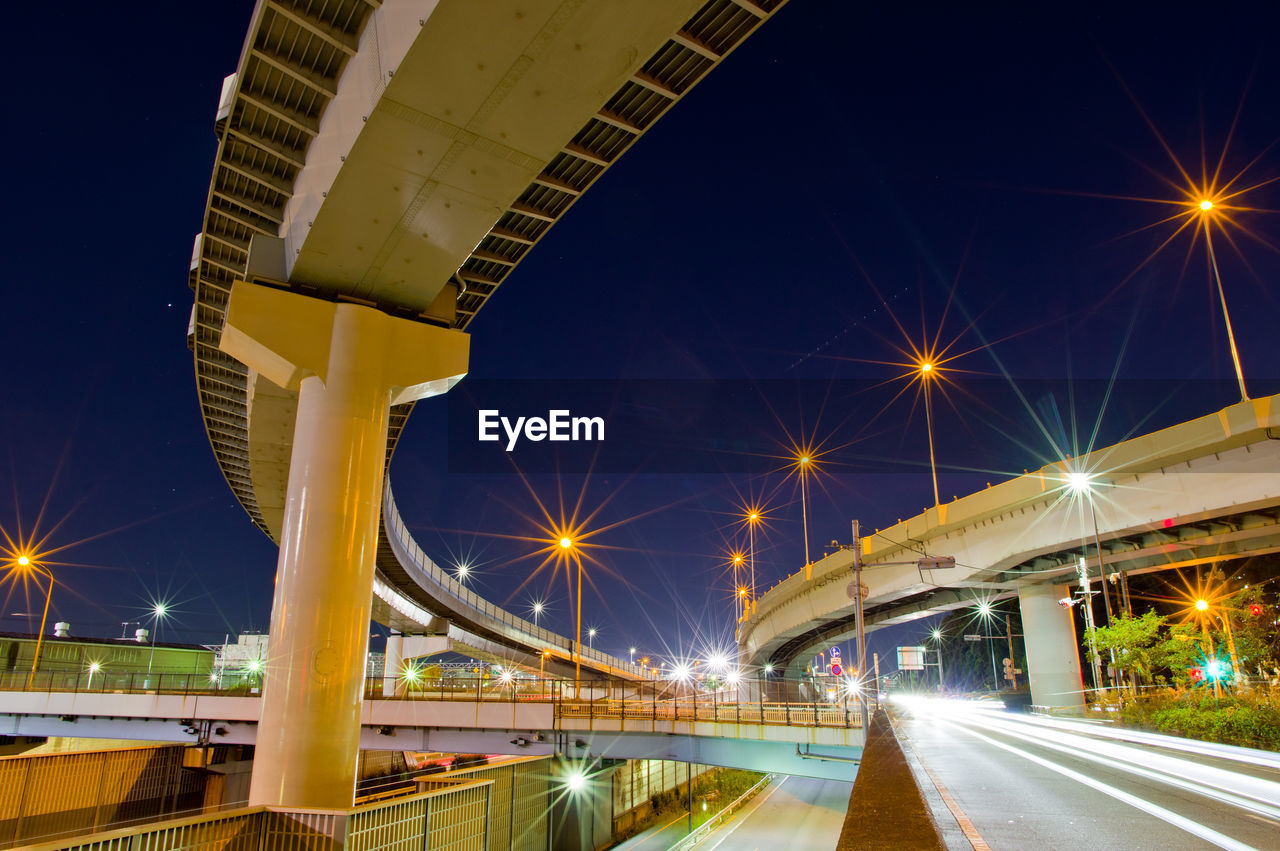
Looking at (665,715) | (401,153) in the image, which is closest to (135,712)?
(665,715)

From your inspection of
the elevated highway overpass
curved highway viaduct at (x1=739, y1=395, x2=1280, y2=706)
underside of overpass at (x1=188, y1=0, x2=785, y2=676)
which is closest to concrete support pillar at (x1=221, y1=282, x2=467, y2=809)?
underside of overpass at (x1=188, y1=0, x2=785, y2=676)

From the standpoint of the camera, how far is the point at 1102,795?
25.6 feet

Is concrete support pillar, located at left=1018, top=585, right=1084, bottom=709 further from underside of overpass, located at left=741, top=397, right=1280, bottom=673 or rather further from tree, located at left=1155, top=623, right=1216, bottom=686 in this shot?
tree, located at left=1155, top=623, right=1216, bottom=686

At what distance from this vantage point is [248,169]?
12172 mm

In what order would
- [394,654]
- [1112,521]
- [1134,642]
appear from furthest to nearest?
[394,654]
[1134,642]
[1112,521]

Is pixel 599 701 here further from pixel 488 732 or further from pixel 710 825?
pixel 710 825

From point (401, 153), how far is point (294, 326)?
4.65m

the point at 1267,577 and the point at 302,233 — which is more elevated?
the point at 302,233

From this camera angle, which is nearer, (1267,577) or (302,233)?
(302,233)

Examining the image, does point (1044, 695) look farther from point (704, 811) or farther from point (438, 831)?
point (438, 831)

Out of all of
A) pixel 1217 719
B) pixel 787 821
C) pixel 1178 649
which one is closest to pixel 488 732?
pixel 787 821

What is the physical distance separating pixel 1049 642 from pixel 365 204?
118 ft

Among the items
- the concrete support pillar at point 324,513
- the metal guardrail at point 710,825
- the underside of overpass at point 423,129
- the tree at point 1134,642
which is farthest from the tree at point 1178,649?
the underside of overpass at point 423,129

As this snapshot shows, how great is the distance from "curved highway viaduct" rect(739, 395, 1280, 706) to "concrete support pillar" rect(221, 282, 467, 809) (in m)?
17.6
